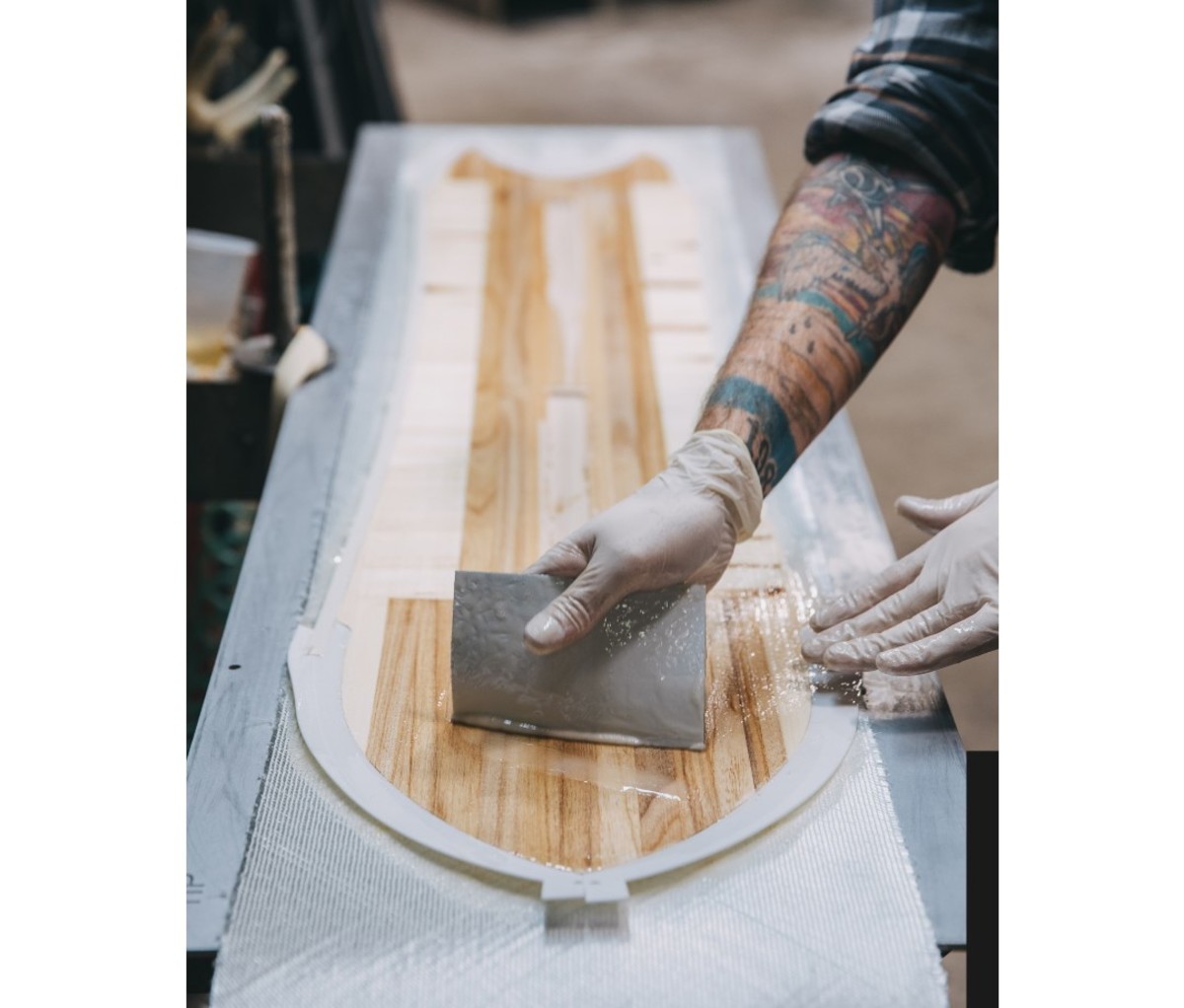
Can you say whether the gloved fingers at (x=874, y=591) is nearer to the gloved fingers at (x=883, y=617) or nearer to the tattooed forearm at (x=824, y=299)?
the gloved fingers at (x=883, y=617)

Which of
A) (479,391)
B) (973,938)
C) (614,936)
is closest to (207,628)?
(479,391)

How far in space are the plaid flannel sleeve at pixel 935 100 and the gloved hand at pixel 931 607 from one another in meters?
0.53

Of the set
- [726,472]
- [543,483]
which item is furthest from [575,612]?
[543,483]

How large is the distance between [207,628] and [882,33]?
5.51ft

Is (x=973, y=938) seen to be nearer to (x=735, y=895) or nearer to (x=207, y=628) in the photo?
(x=735, y=895)

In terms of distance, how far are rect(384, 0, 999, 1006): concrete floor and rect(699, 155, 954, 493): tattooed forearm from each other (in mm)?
1641

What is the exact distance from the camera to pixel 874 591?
1.51 meters

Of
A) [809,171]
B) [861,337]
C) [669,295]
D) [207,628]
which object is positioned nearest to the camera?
[861,337]

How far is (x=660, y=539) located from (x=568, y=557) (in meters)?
0.11

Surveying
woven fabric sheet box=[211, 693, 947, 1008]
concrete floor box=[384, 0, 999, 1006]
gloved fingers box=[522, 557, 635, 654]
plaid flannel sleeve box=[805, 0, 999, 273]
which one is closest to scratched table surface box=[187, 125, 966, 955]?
woven fabric sheet box=[211, 693, 947, 1008]

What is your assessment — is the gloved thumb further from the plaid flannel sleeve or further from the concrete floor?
the concrete floor

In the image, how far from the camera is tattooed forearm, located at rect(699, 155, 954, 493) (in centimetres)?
168

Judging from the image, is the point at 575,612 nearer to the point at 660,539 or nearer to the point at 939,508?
the point at 660,539

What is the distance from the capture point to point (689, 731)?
1351 millimetres
